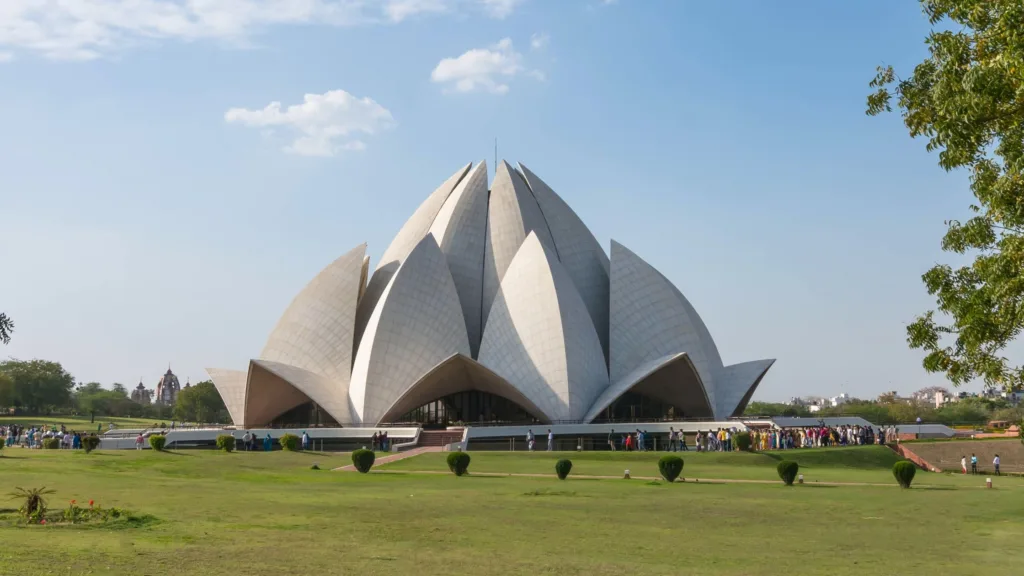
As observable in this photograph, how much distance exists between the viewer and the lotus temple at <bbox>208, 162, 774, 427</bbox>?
124 feet

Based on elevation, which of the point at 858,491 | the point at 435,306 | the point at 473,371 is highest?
the point at 435,306

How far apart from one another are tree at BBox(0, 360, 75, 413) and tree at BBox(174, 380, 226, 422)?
10495mm

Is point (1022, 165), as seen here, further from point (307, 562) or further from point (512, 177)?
point (512, 177)

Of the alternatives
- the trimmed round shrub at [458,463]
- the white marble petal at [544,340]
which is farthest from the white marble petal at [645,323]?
the trimmed round shrub at [458,463]

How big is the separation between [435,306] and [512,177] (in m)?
11.1

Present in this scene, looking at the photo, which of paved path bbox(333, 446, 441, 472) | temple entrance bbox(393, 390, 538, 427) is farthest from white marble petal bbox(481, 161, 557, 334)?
paved path bbox(333, 446, 441, 472)

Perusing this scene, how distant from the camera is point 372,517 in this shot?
1235 cm

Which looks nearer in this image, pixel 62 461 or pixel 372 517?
pixel 372 517

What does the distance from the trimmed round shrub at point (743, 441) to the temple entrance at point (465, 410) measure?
A: 51.7 ft

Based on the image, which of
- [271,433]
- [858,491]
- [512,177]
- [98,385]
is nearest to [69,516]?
[858,491]

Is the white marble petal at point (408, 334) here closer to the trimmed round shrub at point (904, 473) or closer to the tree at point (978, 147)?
the trimmed round shrub at point (904, 473)

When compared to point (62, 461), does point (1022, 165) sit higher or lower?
higher

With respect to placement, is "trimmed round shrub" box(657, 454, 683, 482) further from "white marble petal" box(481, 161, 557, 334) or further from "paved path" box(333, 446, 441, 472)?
"white marble petal" box(481, 161, 557, 334)

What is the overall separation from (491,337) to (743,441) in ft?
52.0
